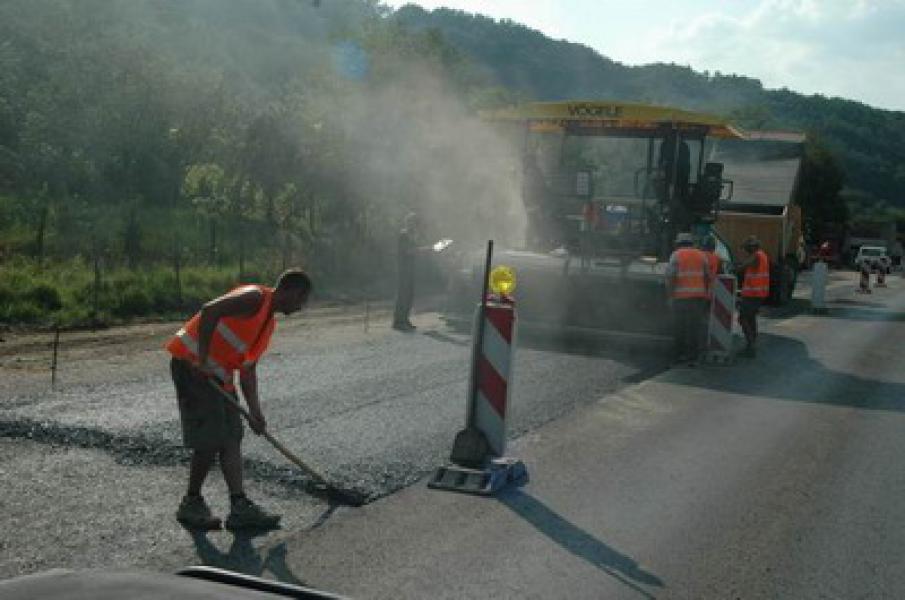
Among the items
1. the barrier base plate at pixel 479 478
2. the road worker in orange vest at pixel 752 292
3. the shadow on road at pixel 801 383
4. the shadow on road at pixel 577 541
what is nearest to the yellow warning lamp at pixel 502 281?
the barrier base plate at pixel 479 478

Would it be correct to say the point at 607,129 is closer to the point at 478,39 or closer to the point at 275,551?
the point at 275,551

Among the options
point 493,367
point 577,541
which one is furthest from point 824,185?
point 577,541

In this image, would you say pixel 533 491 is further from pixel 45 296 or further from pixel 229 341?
pixel 45 296

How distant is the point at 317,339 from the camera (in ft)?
45.2

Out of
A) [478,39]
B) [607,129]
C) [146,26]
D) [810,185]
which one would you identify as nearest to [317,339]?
[607,129]

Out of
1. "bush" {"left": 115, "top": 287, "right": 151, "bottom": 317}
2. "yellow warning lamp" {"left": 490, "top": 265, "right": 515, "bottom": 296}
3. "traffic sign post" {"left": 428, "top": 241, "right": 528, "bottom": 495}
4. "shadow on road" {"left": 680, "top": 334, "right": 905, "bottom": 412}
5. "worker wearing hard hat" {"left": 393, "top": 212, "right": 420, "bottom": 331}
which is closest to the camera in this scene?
"traffic sign post" {"left": 428, "top": 241, "right": 528, "bottom": 495}

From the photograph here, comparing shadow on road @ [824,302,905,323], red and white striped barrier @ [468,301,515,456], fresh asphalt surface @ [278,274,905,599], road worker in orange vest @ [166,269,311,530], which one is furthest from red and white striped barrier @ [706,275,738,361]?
shadow on road @ [824,302,905,323]

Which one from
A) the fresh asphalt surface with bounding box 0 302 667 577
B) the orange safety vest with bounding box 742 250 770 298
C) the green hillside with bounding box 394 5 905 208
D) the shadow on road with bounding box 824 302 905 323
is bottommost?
the shadow on road with bounding box 824 302 905 323

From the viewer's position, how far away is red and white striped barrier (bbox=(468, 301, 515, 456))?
707 centimetres

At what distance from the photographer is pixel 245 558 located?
5.09 metres

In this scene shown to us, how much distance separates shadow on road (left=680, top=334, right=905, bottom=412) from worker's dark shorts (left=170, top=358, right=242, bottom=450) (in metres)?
7.03

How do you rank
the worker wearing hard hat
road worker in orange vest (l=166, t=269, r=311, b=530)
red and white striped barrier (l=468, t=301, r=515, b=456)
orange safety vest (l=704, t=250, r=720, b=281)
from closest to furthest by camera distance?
road worker in orange vest (l=166, t=269, r=311, b=530) → red and white striped barrier (l=468, t=301, r=515, b=456) → orange safety vest (l=704, t=250, r=720, b=281) → the worker wearing hard hat

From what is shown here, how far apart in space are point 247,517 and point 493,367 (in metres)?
2.20

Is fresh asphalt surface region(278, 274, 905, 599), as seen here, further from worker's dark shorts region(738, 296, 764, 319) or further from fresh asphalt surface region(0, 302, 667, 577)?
worker's dark shorts region(738, 296, 764, 319)
